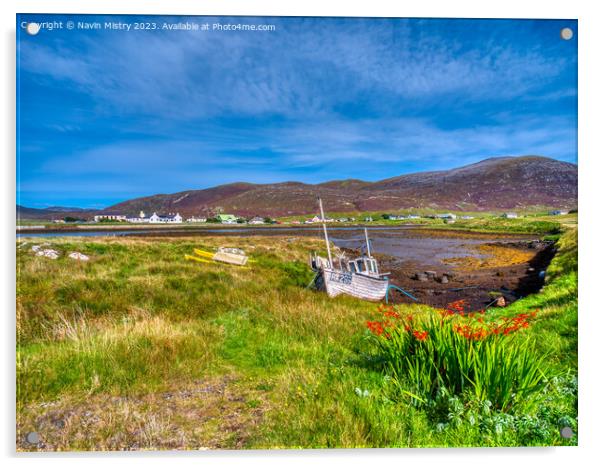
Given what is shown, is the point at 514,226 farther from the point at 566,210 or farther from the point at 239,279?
the point at 239,279

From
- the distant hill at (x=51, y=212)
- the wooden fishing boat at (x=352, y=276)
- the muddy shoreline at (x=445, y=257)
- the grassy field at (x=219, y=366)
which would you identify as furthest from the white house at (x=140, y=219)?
the wooden fishing boat at (x=352, y=276)

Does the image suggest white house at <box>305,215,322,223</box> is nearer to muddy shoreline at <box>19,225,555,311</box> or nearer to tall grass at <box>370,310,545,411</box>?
muddy shoreline at <box>19,225,555,311</box>

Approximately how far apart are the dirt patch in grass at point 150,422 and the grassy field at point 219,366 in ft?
0.04

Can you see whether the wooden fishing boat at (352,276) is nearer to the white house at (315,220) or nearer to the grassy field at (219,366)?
the white house at (315,220)

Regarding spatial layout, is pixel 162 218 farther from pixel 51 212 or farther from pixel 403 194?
pixel 403 194

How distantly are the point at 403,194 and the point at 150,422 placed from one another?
15.3 ft

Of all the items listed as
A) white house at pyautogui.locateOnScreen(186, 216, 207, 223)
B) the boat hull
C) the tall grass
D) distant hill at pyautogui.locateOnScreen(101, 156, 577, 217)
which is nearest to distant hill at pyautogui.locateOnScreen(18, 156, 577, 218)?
distant hill at pyautogui.locateOnScreen(101, 156, 577, 217)

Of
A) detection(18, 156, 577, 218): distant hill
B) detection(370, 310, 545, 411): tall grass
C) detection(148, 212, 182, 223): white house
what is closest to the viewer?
detection(370, 310, 545, 411): tall grass

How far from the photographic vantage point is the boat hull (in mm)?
5914

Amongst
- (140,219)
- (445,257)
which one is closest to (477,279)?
(445,257)

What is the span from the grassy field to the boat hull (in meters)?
0.28

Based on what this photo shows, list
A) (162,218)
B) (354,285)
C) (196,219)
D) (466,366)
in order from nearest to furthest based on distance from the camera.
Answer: (466,366) → (162,218) → (196,219) → (354,285)

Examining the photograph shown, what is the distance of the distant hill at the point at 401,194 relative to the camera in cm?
497

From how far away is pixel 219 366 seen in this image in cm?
404
